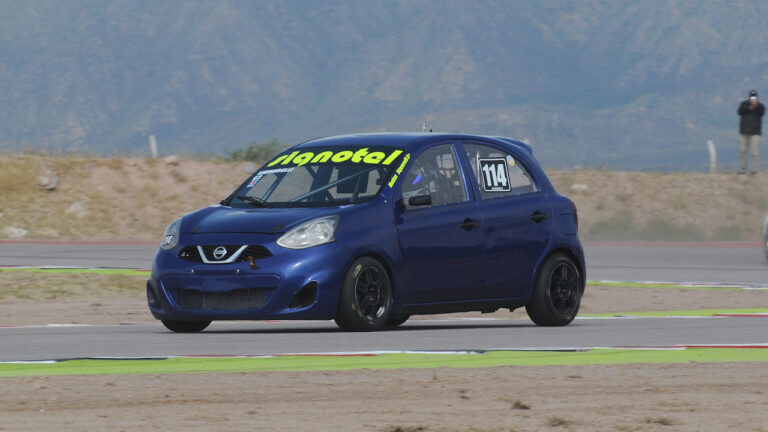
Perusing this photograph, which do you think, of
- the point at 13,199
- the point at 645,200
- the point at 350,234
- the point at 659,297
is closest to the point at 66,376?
the point at 350,234

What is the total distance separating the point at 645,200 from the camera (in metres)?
44.8

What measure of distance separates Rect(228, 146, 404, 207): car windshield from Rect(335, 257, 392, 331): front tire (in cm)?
63

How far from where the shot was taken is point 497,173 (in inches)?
518

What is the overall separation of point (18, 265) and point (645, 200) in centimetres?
2466

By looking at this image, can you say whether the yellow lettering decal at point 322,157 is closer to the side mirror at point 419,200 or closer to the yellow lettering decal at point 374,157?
the yellow lettering decal at point 374,157

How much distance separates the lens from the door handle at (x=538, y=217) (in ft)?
43.3

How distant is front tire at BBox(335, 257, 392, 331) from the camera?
11570 millimetres

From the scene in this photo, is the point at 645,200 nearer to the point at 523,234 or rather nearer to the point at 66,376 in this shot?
the point at 523,234

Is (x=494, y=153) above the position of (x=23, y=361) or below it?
above

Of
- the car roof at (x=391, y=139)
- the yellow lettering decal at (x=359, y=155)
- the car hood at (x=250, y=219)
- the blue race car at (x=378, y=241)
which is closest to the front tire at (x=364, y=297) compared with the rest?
the blue race car at (x=378, y=241)

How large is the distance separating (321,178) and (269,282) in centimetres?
140

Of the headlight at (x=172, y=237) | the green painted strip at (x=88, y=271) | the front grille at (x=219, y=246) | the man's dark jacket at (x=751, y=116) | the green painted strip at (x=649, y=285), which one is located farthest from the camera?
the man's dark jacket at (x=751, y=116)

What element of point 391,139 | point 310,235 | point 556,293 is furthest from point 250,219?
point 556,293

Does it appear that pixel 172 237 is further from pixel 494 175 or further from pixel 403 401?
pixel 403 401
